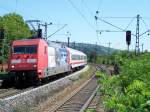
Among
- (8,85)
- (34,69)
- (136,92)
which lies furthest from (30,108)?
(136,92)

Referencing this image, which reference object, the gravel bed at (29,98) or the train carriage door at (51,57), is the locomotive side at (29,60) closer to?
the train carriage door at (51,57)

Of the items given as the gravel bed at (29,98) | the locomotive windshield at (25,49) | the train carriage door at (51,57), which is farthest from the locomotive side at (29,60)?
the gravel bed at (29,98)

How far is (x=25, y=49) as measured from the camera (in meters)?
32.0

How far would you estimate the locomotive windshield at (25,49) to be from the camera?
104 ft

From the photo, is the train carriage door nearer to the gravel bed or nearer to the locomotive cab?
the locomotive cab

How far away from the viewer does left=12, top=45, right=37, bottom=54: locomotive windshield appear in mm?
31641

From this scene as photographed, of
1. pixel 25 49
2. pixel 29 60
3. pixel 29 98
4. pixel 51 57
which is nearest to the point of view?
pixel 29 98

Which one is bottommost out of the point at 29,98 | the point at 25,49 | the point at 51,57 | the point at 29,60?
the point at 29,98

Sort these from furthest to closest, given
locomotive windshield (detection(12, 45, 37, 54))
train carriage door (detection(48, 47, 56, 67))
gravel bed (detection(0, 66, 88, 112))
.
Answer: train carriage door (detection(48, 47, 56, 67))
locomotive windshield (detection(12, 45, 37, 54))
gravel bed (detection(0, 66, 88, 112))

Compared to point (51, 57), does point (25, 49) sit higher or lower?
higher

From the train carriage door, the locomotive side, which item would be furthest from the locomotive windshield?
the train carriage door

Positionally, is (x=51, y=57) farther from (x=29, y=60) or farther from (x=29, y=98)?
(x=29, y=98)

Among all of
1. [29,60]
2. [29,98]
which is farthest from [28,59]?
[29,98]

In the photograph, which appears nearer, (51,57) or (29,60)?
(29,60)
